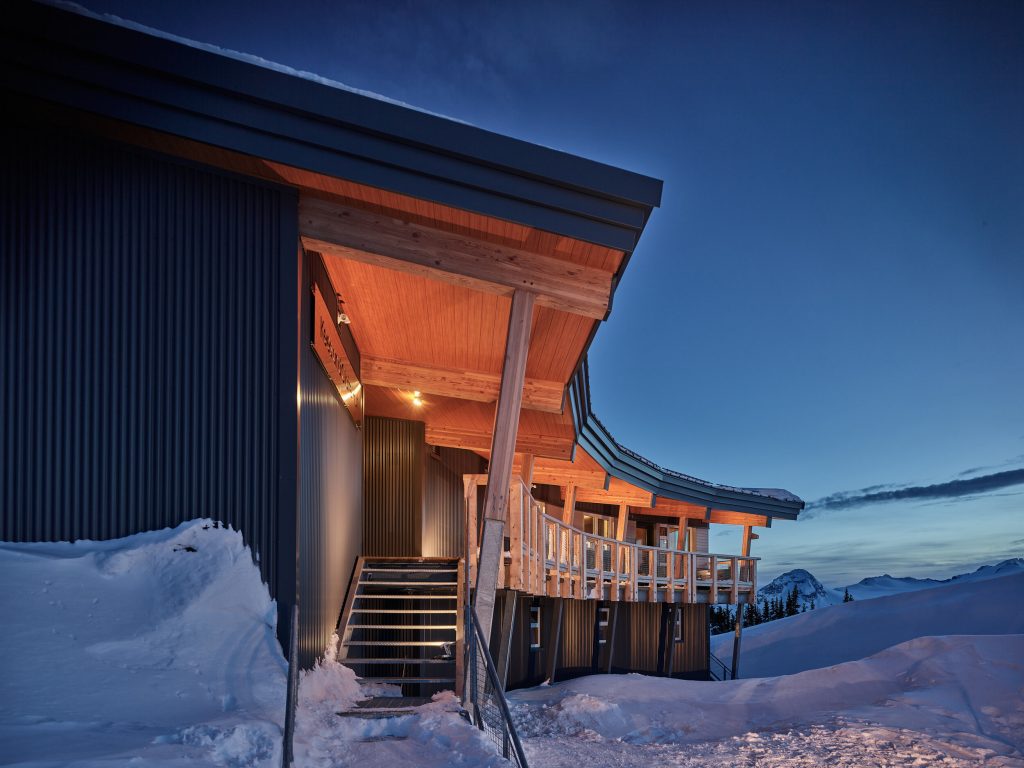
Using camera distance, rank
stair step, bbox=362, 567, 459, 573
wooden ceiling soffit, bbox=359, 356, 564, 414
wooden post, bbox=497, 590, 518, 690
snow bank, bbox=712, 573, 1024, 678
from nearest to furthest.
A: stair step, bbox=362, 567, 459, 573 → wooden ceiling soffit, bbox=359, 356, 564, 414 → wooden post, bbox=497, 590, 518, 690 → snow bank, bbox=712, 573, 1024, 678

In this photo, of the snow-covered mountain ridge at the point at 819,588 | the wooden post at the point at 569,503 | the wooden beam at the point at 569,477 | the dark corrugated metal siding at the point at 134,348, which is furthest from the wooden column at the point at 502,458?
the snow-covered mountain ridge at the point at 819,588

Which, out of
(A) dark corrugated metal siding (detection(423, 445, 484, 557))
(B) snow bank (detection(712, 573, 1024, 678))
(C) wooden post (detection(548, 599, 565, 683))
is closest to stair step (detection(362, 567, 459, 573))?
(A) dark corrugated metal siding (detection(423, 445, 484, 557))

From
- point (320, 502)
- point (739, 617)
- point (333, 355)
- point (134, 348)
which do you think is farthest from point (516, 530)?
point (739, 617)

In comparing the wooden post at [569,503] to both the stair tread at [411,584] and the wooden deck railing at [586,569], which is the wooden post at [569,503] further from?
the stair tread at [411,584]

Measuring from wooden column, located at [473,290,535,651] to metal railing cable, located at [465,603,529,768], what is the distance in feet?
2.20

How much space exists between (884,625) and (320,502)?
2660 centimetres

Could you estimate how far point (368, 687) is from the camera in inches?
381

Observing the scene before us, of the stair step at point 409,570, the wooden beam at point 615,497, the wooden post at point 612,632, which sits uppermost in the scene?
the wooden beam at point 615,497

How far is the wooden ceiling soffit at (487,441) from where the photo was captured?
16.7 meters

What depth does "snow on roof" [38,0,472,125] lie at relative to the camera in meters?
7.31

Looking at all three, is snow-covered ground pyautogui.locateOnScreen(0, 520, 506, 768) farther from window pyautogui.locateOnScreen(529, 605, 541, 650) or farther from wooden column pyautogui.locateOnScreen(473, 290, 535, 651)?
window pyautogui.locateOnScreen(529, 605, 541, 650)

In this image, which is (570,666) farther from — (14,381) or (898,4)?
(898,4)

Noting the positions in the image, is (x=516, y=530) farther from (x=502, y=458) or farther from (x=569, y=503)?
(x=569, y=503)

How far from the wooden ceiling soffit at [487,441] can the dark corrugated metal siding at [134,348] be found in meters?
8.70
